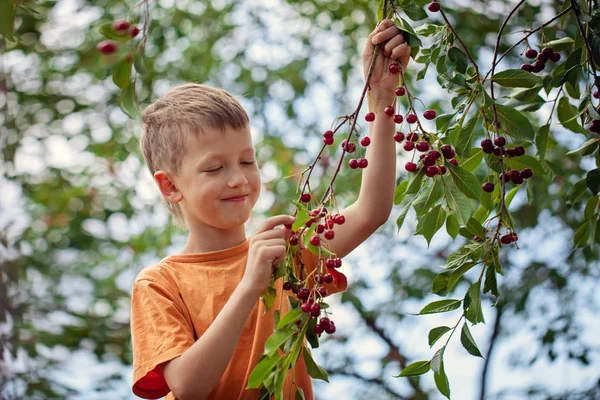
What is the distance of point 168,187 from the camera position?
1351 millimetres

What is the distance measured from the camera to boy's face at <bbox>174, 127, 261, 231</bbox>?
1.24 meters

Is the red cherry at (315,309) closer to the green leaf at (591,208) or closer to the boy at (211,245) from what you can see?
the boy at (211,245)

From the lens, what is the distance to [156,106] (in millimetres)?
1421

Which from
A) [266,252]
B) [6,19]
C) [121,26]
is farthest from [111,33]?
[266,252]

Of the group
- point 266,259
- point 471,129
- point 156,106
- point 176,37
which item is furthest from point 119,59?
point 176,37

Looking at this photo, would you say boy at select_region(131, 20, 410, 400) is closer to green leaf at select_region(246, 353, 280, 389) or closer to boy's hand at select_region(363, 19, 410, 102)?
boy's hand at select_region(363, 19, 410, 102)

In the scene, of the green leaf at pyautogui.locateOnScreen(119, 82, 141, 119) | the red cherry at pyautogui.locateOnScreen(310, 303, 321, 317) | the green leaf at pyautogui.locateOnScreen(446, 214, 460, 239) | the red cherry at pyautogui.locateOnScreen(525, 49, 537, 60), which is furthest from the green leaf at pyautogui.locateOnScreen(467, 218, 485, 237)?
the green leaf at pyautogui.locateOnScreen(119, 82, 141, 119)

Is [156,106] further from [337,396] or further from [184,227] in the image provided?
[337,396]

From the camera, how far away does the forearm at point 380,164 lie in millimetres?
1234

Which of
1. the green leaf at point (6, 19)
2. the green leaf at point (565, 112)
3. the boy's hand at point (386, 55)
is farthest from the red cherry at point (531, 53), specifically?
the green leaf at point (6, 19)

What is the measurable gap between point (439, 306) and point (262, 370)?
26 centimetres

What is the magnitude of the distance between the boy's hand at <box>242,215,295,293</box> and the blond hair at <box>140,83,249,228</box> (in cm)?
26

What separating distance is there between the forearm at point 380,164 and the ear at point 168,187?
33 cm

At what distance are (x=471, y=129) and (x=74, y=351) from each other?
7.67 ft
